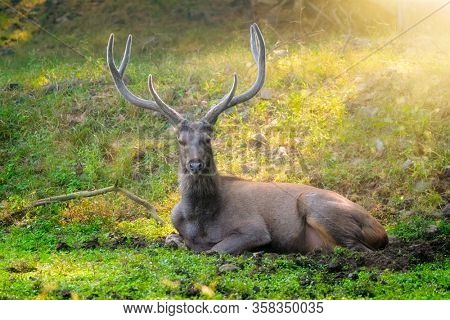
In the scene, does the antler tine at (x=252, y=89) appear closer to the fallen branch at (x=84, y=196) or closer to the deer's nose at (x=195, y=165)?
the deer's nose at (x=195, y=165)

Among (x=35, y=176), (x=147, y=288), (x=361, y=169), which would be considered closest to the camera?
(x=147, y=288)

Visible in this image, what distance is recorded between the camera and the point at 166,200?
11.5m

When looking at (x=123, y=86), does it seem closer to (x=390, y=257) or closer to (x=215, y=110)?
(x=215, y=110)

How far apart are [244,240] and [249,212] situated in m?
0.44

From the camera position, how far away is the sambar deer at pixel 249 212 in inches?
360

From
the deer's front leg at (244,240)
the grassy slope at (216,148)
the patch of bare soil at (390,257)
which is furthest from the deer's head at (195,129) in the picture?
the patch of bare soil at (390,257)

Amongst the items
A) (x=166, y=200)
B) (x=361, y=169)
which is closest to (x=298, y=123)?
(x=361, y=169)

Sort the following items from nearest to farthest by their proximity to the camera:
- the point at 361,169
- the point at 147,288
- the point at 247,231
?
1. the point at 147,288
2. the point at 247,231
3. the point at 361,169

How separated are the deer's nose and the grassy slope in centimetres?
91

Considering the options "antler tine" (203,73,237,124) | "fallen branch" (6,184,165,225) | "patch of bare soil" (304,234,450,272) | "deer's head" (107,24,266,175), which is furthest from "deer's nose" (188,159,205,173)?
"fallen branch" (6,184,165,225)

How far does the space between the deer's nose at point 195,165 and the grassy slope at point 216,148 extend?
0.91 meters

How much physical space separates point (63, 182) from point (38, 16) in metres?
6.52

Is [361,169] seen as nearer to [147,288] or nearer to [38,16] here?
[147,288]

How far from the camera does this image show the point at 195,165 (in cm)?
925
